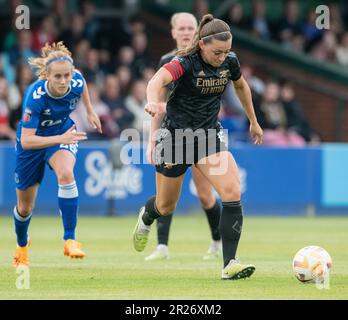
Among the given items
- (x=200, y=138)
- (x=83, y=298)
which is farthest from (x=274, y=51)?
(x=83, y=298)

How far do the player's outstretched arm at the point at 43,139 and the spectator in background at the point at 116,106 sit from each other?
28.5 feet

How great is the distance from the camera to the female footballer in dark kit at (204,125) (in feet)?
29.8

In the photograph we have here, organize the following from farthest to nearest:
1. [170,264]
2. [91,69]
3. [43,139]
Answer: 1. [91,69]
2. [170,264]
3. [43,139]

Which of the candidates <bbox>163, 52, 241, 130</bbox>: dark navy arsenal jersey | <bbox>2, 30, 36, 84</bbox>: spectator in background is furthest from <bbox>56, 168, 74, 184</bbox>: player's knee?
<bbox>2, 30, 36, 84</bbox>: spectator in background

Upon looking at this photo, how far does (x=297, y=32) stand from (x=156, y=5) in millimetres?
3219

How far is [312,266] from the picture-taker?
8.92 metres

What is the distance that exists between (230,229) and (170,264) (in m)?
1.62

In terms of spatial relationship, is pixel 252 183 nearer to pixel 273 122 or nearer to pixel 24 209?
pixel 273 122

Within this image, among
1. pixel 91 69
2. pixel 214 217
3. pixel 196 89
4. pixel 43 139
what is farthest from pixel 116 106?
pixel 196 89

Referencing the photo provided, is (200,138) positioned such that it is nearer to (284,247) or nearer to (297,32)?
(284,247)

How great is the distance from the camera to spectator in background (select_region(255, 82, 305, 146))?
19547 millimetres

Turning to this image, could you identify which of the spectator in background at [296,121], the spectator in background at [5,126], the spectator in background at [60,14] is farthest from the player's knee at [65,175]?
the spectator in background at [296,121]

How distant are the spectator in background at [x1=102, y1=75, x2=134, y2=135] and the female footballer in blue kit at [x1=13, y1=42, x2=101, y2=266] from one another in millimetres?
8220

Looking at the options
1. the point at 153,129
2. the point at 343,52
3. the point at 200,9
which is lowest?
the point at 153,129
